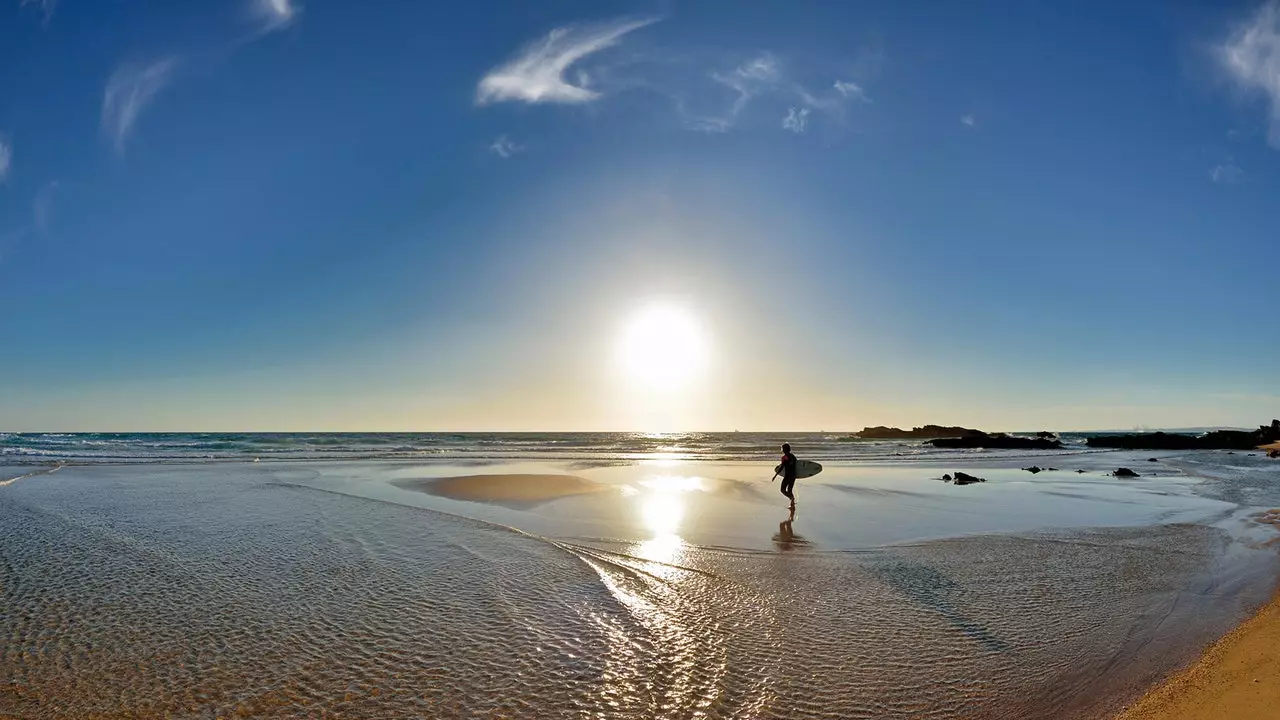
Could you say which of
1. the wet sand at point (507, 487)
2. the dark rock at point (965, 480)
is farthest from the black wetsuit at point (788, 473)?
the dark rock at point (965, 480)

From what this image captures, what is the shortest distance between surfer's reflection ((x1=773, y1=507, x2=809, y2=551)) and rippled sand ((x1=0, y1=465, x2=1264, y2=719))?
0.21 m

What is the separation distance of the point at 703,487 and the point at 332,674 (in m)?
21.2

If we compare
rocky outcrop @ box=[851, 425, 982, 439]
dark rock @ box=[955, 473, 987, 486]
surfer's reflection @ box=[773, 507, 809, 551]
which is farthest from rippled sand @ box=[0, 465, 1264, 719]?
rocky outcrop @ box=[851, 425, 982, 439]

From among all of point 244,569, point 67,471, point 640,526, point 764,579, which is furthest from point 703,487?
point 67,471

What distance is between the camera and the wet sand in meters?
22.8

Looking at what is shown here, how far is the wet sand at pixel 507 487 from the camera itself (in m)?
22.8

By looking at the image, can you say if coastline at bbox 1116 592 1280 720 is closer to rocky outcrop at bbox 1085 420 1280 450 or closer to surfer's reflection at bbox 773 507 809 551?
surfer's reflection at bbox 773 507 809 551

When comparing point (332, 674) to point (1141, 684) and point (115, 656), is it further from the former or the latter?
point (1141, 684)

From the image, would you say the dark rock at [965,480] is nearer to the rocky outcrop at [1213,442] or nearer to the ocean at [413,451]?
the ocean at [413,451]

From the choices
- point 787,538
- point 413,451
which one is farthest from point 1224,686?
point 413,451

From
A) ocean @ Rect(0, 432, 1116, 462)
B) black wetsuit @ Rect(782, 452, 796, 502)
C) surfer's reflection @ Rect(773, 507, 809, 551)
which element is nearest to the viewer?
surfer's reflection @ Rect(773, 507, 809, 551)

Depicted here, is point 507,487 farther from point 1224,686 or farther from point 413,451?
point 413,451

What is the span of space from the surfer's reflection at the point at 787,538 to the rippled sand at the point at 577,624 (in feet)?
0.67

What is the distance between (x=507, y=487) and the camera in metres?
26.9
